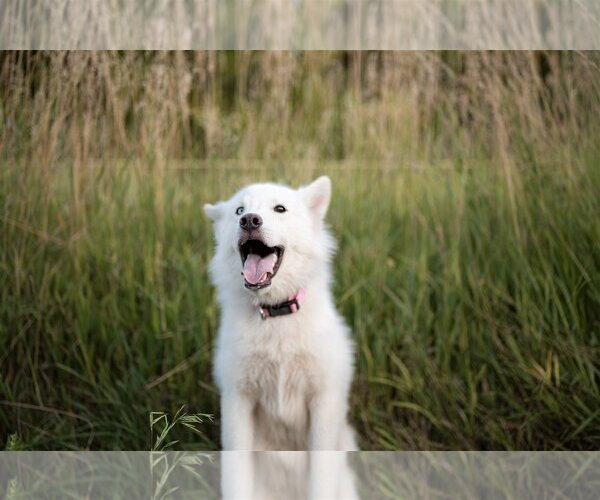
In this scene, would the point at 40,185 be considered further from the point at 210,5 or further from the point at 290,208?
the point at 290,208

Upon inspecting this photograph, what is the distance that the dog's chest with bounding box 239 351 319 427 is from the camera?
88.7 inches

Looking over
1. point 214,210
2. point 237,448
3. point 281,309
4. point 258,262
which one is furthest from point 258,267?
point 237,448

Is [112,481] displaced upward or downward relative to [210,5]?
downward

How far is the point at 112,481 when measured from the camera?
95.9 inches

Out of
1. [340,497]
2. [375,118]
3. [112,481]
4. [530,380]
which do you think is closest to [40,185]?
[112,481]

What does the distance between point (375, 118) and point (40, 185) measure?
149cm

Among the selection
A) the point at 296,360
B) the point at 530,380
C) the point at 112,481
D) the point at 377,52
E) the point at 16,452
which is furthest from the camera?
the point at 377,52

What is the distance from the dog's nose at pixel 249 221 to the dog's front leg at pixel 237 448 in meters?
0.52

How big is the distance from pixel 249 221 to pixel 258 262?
168 mm

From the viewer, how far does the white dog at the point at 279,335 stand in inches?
88.3

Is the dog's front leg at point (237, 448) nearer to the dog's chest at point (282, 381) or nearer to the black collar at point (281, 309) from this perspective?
the dog's chest at point (282, 381)

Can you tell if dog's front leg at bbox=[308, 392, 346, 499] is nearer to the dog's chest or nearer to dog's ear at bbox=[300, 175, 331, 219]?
the dog's chest

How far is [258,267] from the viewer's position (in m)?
2.25

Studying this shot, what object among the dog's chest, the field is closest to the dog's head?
the dog's chest
